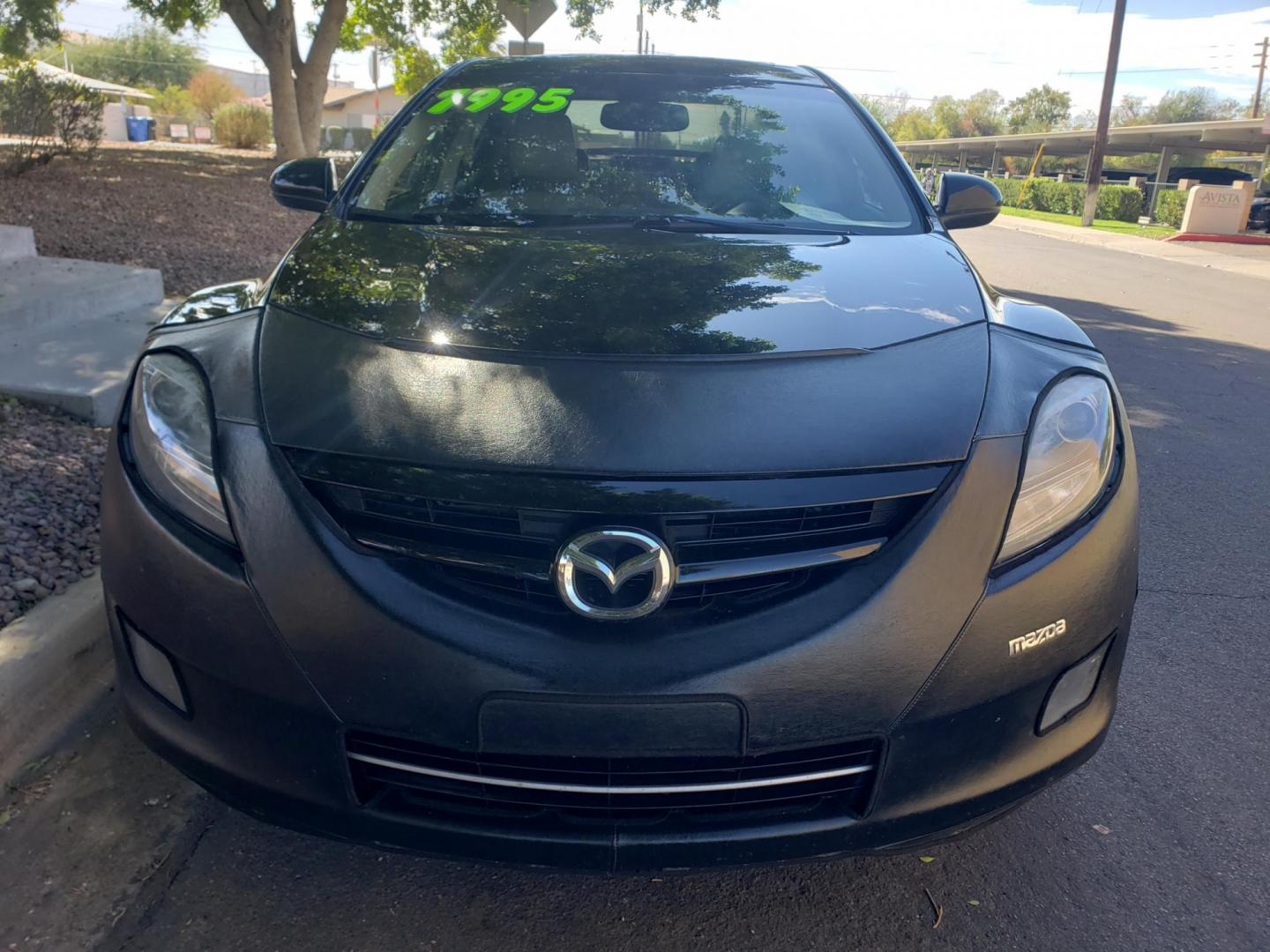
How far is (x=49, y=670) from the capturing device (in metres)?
2.62

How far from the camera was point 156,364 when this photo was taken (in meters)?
2.02

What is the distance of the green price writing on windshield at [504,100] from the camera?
3350 millimetres

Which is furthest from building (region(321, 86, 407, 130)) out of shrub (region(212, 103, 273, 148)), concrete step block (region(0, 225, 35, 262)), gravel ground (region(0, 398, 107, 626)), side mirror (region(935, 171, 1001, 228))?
side mirror (region(935, 171, 1001, 228))

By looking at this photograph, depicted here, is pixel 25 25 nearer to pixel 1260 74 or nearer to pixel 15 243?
pixel 15 243

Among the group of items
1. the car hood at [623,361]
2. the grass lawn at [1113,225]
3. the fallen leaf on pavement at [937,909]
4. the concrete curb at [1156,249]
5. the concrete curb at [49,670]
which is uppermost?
the car hood at [623,361]

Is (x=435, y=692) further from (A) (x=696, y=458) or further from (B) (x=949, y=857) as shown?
(B) (x=949, y=857)

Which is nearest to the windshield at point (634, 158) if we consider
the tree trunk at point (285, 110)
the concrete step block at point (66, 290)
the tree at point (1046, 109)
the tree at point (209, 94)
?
the concrete step block at point (66, 290)

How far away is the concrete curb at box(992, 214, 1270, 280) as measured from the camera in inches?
650

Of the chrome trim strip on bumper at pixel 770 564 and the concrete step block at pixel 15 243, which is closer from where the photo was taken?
the chrome trim strip on bumper at pixel 770 564

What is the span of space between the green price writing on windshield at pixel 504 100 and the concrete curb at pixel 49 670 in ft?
6.21

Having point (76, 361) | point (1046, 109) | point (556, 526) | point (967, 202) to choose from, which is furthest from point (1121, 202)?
point (1046, 109)

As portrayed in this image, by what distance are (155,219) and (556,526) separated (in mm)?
9387

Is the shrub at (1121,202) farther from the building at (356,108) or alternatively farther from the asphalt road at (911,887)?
the building at (356,108)

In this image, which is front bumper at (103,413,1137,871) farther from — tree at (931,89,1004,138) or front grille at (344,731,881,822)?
tree at (931,89,1004,138)
